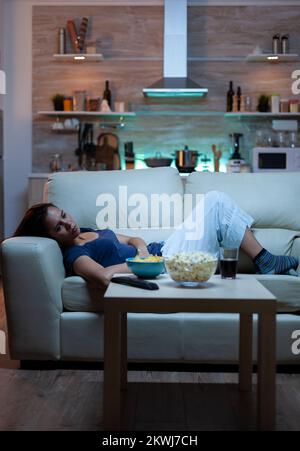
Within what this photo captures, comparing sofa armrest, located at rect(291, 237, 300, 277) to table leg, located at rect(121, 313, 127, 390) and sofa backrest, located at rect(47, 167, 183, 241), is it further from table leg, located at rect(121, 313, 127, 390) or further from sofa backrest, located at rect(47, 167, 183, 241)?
table leg, located at rect(121, 313, 127, 390)

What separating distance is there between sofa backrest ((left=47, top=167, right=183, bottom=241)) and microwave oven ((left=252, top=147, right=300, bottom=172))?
8.75 feet

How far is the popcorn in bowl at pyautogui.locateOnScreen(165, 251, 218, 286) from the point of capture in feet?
7.04

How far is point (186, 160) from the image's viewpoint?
20.3ft

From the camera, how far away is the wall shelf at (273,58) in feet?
20.3

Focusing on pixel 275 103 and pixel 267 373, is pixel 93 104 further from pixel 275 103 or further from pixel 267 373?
pixel 267 373

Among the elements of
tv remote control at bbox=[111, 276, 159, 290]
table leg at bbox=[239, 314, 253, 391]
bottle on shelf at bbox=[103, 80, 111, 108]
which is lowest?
table leg at bbox=[239, 314, 253, 391]

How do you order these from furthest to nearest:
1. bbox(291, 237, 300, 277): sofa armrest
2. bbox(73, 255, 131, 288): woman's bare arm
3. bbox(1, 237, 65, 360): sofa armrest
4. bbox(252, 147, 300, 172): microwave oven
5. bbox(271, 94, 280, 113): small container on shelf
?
bbox(271, 94, 280, 113): small container on shelf, bbox(252, 147, 300, 172): microwave oven, bbox(291, 237, 300, 277): sofa armrest, bbox(1, 237, 65, 360): sofa armrest, bbox(73, 255, 131, 288): woman's bare arm

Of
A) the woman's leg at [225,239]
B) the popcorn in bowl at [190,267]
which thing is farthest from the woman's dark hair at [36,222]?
the popcorn in bowl at [190,267]

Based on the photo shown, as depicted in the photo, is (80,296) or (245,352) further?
(80,296)

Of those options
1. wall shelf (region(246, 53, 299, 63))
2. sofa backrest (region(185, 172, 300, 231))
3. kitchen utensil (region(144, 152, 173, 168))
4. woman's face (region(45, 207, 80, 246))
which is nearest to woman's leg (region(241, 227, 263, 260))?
sofa backrest (region(185, 172, 300, 231))

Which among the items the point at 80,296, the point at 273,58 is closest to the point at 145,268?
the point at 80,296

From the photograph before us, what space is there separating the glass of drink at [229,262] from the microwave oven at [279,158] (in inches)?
151

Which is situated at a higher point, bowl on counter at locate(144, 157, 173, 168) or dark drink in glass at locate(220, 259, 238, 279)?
bowl on counter at locate(144, 157, 173, 168)

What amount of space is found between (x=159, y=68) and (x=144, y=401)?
4.56 metres
